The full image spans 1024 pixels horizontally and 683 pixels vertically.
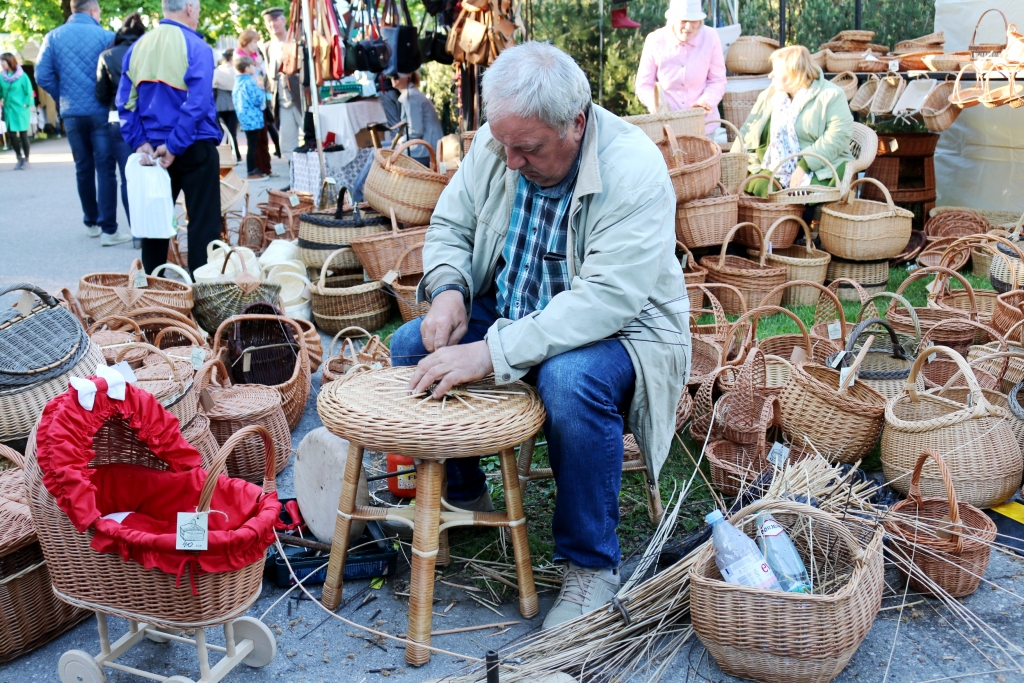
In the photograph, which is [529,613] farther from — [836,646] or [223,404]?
[223,404]

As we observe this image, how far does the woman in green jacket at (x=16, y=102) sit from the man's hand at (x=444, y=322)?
42.2 feet

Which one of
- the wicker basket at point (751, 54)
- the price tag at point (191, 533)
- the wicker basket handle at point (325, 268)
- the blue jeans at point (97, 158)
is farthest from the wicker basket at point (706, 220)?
the blue jeans at point (97, 158)

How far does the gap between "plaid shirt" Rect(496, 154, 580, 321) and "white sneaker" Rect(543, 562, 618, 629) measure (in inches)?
28.5

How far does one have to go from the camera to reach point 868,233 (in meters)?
5.18

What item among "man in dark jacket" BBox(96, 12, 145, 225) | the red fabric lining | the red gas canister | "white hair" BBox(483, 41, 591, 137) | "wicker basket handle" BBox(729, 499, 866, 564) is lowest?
the red gas canister

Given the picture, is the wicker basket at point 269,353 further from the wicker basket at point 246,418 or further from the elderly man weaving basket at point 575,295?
the elderly man weaving basket at point 575,295

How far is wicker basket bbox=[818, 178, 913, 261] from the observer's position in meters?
5.18

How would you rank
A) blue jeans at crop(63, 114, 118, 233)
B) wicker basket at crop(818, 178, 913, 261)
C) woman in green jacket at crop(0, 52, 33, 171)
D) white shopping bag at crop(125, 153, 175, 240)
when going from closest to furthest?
1. white shopping bag at crop(125, 153, 175, 240)
2. wicker basket at crop(818, 178, 913, 261)
3. blue jeans at crop(63, 114, 118, 233)
4. woman in green jacket at crop(0, 52, 33, 171)

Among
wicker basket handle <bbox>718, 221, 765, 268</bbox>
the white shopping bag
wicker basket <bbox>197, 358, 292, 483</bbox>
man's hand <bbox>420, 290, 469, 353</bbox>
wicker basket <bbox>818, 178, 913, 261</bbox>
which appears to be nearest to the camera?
man's hand <bbox>420, 290, 469, 353</bbox>

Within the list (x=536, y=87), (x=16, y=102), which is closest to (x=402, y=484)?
(x=536, y=87)

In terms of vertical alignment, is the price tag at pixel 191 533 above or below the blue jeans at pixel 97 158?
below

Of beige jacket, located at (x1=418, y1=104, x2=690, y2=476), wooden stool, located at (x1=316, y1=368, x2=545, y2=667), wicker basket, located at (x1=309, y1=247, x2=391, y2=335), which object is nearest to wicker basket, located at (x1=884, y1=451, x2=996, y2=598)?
beige jacket, located at (x1=418, y1=104, x2=690, y2=476)

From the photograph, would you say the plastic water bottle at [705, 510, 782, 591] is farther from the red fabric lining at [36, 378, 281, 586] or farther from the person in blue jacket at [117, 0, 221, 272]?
the person in blue jacket at [117, 0, 221, 272]

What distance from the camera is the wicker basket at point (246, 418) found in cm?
322
